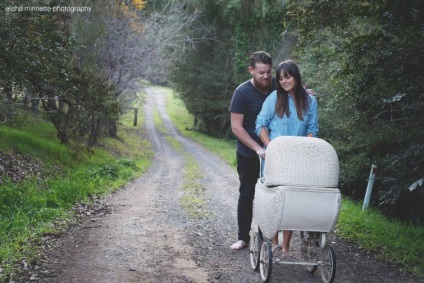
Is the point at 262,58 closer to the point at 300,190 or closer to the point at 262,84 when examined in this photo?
the point at 262,84

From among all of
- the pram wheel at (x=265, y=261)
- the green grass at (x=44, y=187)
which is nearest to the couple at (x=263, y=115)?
the pram wheel at (x=265, y=261)

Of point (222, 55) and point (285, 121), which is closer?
point (285, 121)

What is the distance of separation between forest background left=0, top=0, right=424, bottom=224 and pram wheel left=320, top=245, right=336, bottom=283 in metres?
1.05

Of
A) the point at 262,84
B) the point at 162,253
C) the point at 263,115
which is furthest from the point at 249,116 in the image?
the point at 162,253

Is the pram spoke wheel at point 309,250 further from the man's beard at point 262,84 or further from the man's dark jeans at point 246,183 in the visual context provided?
the man's beard at point 262,84

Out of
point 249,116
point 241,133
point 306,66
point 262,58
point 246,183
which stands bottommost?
point 246,183

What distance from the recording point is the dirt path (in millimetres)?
4367

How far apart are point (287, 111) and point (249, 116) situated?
774 mm

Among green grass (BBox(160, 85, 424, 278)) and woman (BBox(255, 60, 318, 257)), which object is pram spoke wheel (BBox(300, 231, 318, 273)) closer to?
woman (BBox(255, 60, 318, 257))

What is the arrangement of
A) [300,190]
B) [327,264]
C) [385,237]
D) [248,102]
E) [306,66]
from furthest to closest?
[306,66], [385,237], [248,102], [327,264], [300,190]

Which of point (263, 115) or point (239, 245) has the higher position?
point (263, 115)

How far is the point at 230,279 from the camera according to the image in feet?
14.3

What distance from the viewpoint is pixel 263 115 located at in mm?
4355

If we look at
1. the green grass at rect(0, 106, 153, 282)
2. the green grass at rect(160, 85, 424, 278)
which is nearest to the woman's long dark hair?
the green grass at rect(160, 85, 424, 278)
